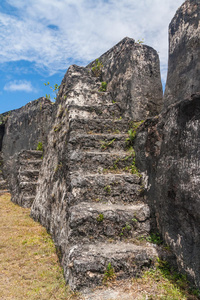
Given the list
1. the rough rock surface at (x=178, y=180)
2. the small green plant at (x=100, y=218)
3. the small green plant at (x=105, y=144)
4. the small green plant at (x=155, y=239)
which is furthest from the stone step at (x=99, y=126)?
the small green plant at (x=155, y=239)

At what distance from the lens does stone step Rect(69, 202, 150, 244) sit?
292cm

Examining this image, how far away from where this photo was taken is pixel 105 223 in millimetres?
2996

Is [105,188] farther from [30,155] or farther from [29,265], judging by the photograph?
[30,155]

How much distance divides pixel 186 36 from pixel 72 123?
2011 millimetres

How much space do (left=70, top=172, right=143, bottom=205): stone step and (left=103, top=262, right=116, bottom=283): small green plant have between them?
885 millimetres

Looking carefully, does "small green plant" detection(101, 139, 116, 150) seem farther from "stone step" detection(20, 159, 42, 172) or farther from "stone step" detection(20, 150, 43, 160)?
"stone step" detection(20, 150, 43, 160)

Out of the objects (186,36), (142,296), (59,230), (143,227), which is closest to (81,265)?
(142,296)

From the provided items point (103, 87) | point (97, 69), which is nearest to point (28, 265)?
point (103, 87)

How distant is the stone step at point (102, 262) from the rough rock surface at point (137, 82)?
2.35 metres

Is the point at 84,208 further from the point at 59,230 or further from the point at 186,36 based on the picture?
the point at 186,36

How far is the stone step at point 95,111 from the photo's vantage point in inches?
181

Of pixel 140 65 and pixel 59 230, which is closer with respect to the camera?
pixel 59 230

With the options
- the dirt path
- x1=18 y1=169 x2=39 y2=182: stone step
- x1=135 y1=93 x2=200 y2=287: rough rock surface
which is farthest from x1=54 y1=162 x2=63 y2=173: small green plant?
x1=18 y1=169 x2=39 y2=182: stone step

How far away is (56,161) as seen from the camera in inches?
188
